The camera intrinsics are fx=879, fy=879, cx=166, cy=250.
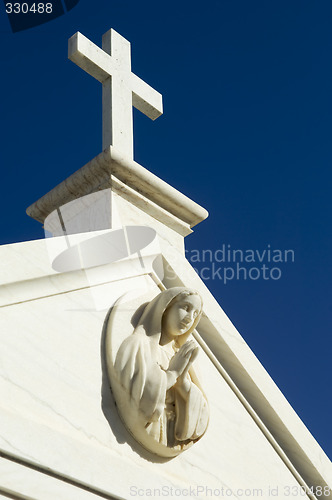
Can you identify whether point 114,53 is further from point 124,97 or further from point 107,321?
point 107,321

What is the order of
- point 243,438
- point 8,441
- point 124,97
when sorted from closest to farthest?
point 8,441
point 243,438
point 124,97

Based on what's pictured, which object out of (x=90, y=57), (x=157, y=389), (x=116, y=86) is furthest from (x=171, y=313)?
(x=90, y=57)

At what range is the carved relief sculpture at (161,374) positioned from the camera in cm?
618

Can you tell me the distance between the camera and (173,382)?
21.1 ft

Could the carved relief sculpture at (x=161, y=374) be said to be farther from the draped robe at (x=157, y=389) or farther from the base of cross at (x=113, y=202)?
the base of cross at (x=113, y=202)

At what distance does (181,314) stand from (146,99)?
8.63 feet

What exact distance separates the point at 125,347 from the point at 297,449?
193 centimetres

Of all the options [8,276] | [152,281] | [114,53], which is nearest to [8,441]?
[8,276]

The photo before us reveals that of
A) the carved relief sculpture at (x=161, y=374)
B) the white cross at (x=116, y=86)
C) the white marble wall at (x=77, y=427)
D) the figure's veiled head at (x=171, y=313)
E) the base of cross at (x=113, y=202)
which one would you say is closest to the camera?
the white marble wall at (x=77, y=427)

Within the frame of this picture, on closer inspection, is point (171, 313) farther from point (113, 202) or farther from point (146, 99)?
point (146, 99)

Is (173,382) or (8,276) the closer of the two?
(8,276)

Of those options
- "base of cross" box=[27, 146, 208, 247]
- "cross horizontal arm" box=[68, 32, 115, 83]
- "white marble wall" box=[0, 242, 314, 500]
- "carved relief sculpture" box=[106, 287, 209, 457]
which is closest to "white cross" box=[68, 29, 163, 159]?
"cross horizontal arm" box=[68, 32, 115, 83]

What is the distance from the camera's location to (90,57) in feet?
26.3

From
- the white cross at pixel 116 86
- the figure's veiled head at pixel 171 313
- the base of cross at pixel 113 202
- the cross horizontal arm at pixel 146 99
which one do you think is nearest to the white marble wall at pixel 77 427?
the figure's veiled head at pixel 171 313
